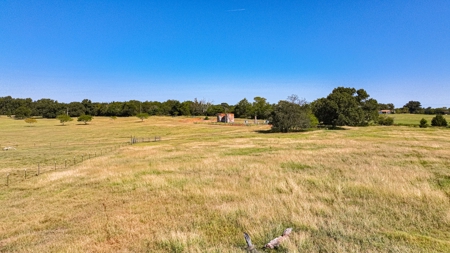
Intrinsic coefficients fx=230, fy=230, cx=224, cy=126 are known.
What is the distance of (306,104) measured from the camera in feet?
203

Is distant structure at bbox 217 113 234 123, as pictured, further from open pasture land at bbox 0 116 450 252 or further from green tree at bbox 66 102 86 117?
green tree at bbox 66 102 86 117

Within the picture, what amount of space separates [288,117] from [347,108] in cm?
1691

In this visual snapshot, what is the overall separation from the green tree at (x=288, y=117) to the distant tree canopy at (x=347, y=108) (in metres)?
8.70

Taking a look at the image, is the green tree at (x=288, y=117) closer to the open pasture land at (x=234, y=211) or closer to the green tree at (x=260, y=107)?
the open pasture land at (x=234, y=211)

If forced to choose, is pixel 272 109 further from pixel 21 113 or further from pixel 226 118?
pixel 21 113

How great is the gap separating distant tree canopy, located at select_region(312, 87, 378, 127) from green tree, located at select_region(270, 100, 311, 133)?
870cm

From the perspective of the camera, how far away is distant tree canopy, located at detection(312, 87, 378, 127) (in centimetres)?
5888

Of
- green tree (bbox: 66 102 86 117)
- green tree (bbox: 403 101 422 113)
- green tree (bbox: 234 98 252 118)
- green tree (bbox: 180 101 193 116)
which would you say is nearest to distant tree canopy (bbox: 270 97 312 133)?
green tree (bbox: 234 98 252 118)

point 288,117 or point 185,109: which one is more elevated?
point 185,109

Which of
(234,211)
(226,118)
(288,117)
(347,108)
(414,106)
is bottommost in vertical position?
(234,211)

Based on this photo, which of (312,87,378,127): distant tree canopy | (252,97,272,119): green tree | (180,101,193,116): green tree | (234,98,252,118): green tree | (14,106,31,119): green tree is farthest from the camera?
(180,101,193,116): green tree

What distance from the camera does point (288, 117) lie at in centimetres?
5600

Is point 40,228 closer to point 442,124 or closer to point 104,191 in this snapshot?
point 104,191

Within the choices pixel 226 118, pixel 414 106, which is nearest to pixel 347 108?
pixel 226 118
